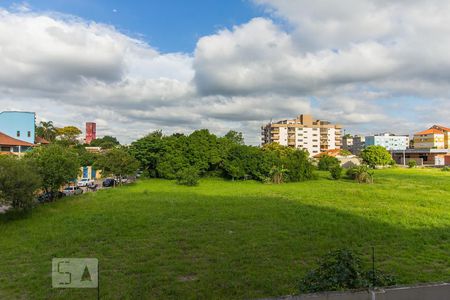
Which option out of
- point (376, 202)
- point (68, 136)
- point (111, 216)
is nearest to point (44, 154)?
point (111, 216)

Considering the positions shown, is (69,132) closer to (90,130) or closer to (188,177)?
(90,130)

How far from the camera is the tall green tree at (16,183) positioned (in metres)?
13.7

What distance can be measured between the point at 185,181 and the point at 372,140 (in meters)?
102

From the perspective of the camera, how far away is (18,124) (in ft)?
128

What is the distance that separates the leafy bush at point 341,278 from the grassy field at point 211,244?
173cm

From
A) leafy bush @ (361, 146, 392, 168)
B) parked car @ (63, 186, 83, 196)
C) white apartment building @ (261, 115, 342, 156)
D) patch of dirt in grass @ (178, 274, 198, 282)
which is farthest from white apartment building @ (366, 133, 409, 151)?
patch of dirt in grass @ (178, 274, 198, 282)

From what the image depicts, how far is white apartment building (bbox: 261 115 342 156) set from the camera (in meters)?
89.4

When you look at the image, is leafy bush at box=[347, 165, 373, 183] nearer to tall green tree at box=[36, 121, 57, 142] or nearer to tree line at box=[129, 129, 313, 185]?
tree line at box=[129, 129, 313, 185]

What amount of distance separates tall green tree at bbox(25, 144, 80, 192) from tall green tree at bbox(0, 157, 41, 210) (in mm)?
3747

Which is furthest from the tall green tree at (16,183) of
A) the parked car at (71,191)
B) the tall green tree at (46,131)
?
the tall green tree at (46,131)

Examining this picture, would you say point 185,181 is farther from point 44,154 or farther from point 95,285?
point 95,285

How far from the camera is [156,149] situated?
3722 centimetres

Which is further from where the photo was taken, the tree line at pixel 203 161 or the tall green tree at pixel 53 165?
the tree line at pixel 203 161

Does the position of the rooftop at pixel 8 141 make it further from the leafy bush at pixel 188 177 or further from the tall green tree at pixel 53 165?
the leafy bush at pixel 188 177
